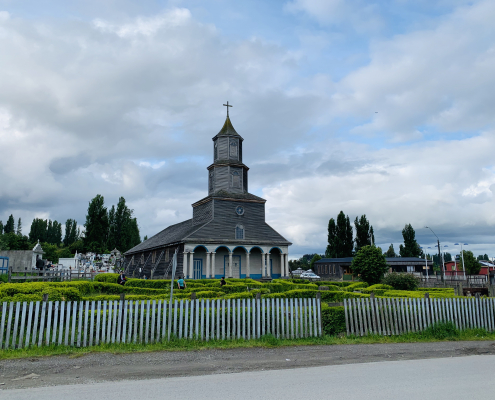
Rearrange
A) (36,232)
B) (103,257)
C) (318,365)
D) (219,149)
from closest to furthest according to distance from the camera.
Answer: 1. (318,365)
2. (219,149)
3. (103,257)
4. (36,232)

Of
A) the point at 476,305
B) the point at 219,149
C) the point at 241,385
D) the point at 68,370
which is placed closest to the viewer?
the point at 241,385

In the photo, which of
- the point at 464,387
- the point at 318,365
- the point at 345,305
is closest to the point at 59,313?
the point at 318,365

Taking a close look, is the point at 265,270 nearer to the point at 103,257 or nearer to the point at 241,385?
the point at 241,385

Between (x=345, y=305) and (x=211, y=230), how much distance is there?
102 ft

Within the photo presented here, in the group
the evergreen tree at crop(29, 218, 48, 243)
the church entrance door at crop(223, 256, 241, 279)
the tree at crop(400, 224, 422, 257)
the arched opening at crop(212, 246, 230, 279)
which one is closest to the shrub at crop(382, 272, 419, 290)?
the church entrance door at crop(223, 256, 241, 279)

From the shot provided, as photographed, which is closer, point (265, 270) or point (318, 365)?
point (318, 365)

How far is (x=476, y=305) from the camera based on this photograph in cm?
1471

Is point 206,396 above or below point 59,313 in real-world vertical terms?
below

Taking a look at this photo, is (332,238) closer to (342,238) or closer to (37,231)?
(342,238)

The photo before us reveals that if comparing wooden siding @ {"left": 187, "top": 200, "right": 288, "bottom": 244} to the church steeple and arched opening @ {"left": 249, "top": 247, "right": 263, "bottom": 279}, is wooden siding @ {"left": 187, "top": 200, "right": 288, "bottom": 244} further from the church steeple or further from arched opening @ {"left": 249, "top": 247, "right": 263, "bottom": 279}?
the church steeple

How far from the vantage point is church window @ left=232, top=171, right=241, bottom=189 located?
48156mm

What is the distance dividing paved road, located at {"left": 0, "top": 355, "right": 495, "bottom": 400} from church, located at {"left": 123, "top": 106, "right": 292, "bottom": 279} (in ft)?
109

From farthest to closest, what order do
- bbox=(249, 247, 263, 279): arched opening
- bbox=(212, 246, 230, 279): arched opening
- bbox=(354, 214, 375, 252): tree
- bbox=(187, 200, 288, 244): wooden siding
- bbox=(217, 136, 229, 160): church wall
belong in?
bbox=(354, 214, 375, 252): tree < bbox=(217, 136, 229, 160): church wall < bbox=(249, 247, 263, 279): arched opening < bbox=(212, 246, 230, 279): arched opening < bbox=(187, 200, 288, 244): wooden siding

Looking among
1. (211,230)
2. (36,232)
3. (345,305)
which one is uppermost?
(36,232)
